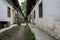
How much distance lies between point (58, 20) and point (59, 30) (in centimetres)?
43

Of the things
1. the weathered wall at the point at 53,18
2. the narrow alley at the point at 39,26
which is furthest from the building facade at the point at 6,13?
the weathered wall at the point at 53,18

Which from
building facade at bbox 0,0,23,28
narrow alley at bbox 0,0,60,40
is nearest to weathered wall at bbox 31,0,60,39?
narrow alley at bbox 0,0,60,40

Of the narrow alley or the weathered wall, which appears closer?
the weathered wall

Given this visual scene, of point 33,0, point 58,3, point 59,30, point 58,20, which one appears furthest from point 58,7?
point 33,0

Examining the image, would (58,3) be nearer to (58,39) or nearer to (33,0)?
(58,39)

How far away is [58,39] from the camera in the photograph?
535cm

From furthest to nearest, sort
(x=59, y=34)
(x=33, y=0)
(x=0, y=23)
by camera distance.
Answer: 1. (x=33, y=0)
2. (x=0, y=23)
3. (x=59, y=34)

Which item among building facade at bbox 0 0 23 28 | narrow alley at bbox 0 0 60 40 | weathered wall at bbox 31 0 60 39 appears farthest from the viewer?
building facade at bbox 0 0 23 28

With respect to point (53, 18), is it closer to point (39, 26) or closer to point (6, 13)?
point (39, 26)

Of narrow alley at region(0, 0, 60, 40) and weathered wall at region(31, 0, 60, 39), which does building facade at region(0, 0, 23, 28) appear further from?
weathered wall at region(31, 0, 60, 39)

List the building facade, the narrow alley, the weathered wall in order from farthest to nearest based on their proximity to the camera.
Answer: the building facade → the narrow alley → the weathered wall

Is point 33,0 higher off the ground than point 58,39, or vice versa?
point 33,0

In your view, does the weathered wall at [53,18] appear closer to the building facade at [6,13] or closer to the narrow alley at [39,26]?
the narrow alley at [39,26]

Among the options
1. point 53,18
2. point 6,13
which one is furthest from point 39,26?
point 53,18
